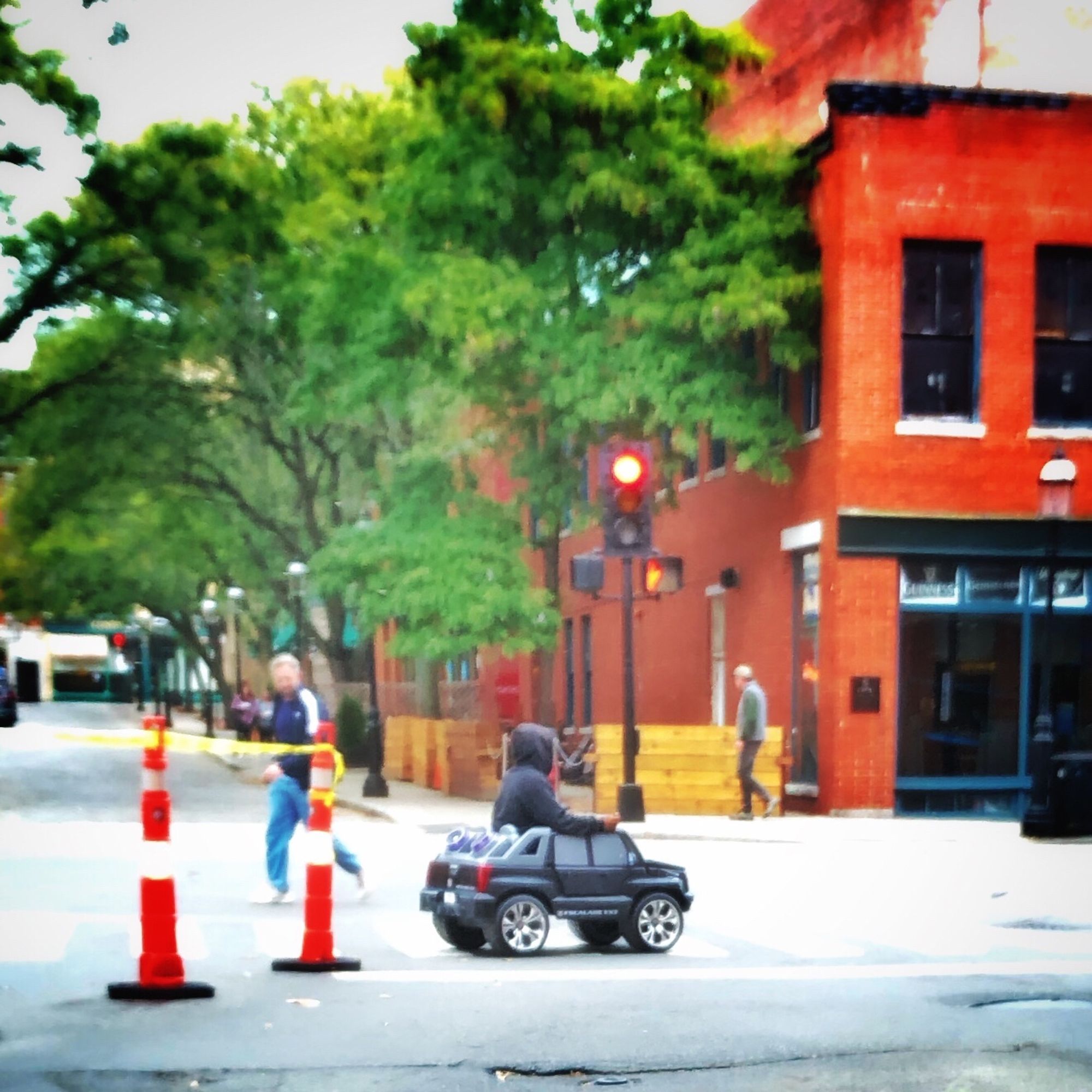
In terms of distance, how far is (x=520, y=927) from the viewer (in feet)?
38.1

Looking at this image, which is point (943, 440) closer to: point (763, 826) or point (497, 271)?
point (763, 826)

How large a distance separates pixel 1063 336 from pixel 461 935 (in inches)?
643

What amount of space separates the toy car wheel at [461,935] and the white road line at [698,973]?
0.49 meters

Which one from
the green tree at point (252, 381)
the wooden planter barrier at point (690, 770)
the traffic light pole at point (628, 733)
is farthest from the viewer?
the green tree at point (252, 381)

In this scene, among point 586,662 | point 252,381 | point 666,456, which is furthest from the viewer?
point 586,662

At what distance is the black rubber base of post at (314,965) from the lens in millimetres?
10625

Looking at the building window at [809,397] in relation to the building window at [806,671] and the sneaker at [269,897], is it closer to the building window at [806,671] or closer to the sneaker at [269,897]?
the building window at [806,671]

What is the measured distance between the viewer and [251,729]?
5403cm

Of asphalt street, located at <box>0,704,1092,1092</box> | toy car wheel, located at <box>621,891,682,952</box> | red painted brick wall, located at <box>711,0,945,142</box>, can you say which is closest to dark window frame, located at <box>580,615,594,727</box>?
red painted brick wall, located at <box>711,0,945,142</box>

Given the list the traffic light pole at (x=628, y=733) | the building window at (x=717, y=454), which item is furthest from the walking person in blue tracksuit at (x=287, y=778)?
the building window at (x=717, y=454)

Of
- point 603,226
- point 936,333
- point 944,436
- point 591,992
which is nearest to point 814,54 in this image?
point 603,226

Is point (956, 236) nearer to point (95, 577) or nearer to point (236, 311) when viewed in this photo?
point (236, 311)

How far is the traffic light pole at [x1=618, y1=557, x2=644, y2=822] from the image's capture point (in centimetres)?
2234

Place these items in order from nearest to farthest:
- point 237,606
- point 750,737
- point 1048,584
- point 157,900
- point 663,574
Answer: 1. point 157,900
2. point 663,574
3. point 1048,584
4. point 750,737
5. point 237,606
